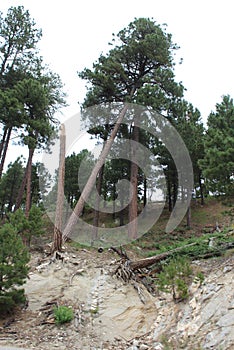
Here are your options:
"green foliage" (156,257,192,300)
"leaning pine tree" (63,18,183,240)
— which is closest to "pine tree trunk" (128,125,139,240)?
"leaning pine tree" (63,18,183,240)

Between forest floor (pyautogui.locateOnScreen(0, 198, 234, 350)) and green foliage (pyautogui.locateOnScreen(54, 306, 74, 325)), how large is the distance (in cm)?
9

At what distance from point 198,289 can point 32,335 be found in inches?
134

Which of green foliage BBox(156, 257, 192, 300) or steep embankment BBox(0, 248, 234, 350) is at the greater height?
green foliage BBox(156, 257, 192, 300)

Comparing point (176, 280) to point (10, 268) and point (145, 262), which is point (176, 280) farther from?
point (10, 268)

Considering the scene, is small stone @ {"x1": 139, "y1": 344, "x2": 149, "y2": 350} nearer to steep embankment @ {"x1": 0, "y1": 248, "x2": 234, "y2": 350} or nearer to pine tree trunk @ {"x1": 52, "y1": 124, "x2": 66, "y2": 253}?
steep embankment @ {"x1": 0, "y1": 248, "x2": 234, "y2": 350}

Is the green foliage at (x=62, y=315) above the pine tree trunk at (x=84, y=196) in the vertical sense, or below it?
below

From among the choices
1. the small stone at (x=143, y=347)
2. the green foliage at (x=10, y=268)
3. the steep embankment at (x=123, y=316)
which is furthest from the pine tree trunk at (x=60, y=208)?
the small stone at (x=143, y=347)

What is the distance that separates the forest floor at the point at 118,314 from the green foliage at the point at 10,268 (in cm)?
46

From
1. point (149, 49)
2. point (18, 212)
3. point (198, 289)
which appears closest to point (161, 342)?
point (198, 289)

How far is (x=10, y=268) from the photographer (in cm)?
Result: 624

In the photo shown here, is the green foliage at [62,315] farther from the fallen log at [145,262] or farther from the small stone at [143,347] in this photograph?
the fallen log at [145,262]

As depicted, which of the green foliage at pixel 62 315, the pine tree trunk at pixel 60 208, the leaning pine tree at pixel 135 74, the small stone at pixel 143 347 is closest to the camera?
the small stone at pixel 143 347

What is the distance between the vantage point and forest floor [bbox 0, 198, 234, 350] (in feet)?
16.3

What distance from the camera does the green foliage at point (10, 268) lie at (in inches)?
244
